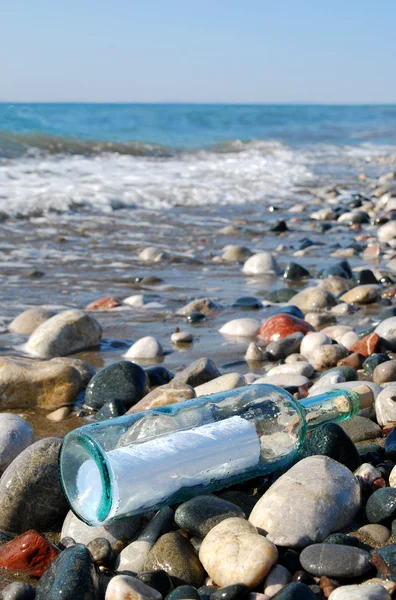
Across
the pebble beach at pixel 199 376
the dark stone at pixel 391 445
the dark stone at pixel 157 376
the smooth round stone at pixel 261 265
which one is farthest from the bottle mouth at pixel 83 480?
the smooth round stone at pixel 261 265

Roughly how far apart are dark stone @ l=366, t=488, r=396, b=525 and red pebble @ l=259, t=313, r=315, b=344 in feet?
7.02

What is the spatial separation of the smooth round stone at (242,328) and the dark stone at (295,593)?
2.76m

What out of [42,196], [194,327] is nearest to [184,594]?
[194,327]

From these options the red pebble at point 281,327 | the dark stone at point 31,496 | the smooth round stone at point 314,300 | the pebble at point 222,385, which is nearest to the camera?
the dark stone at point 31,496

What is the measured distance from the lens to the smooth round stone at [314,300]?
4926 millimetres

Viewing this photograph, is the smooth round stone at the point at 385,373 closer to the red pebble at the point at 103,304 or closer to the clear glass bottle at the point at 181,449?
the clear glass bottle at the point at 181,449

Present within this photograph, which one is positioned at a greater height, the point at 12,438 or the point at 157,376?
the point at 12,438

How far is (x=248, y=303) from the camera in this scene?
5.13 meters

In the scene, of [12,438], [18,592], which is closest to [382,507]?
[18,592]

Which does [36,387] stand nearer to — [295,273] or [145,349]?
[145,349]

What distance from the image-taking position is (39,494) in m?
2.20

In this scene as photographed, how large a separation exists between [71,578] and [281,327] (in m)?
2.65

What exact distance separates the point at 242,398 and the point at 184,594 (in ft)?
2.29

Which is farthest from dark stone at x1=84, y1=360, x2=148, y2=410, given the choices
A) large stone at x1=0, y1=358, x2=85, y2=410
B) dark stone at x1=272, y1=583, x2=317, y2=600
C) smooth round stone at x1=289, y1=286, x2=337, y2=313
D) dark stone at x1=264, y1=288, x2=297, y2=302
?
Result: dark stone at x1=264, y1=288, x2=297, y2=302
